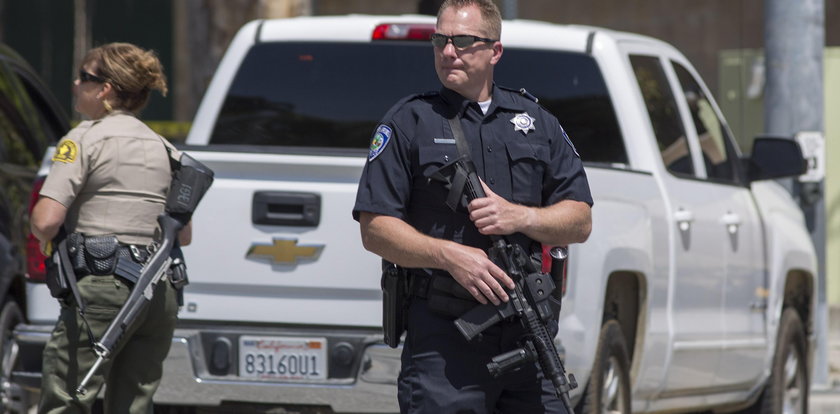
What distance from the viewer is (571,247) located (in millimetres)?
5852

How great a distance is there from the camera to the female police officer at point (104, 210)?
17.5 feet

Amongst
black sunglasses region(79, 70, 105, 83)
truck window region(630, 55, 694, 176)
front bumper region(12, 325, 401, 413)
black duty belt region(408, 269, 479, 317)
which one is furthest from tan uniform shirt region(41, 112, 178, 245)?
truck window region(630, 55, 694, 176)

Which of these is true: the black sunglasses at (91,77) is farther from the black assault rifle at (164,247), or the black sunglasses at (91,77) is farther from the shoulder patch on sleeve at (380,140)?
the shoulder patch on sleeve at (380,140)

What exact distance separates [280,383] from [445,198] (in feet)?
5.46

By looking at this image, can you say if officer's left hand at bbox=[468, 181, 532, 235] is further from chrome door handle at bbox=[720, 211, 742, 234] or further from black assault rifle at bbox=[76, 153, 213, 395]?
chrome door handle at bbox=[720, 211, 742, 234]

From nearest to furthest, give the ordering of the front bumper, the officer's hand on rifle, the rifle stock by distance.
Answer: the officer's hand on rifle
the rifle stock
the front bumper

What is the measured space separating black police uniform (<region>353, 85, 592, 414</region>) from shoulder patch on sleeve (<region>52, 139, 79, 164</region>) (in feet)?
4.10

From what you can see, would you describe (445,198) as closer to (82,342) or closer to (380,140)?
(380,140)

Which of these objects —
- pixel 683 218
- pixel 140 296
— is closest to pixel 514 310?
pixel 140 296

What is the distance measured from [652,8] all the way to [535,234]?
12.2 metres

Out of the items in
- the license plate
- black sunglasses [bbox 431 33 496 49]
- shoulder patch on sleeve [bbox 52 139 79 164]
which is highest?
black sunglasses [bbox 431 33 496 49]

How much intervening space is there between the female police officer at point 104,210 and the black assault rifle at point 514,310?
1.41 meters

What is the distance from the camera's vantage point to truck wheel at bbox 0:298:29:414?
22.9 feet

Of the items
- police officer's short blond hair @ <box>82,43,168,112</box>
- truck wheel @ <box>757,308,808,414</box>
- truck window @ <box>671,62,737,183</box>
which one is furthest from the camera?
truck wheel @ <box>757,308,808,414</box>
